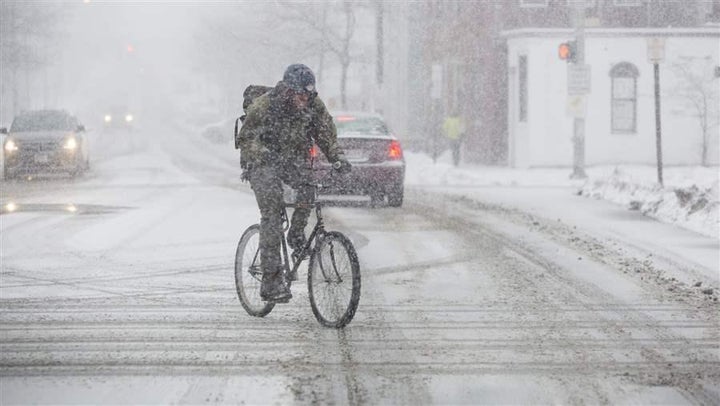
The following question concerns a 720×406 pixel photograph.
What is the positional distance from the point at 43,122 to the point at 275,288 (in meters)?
20.7

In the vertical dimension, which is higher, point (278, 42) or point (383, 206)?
point (278, 42)

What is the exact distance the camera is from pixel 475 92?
116 ft

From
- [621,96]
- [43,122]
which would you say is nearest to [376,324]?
[43,122]

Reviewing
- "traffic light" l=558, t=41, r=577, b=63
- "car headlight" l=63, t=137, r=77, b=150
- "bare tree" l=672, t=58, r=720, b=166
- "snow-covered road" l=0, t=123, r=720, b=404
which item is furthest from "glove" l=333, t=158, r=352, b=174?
"bare tree" l=672, t=58, r=720, b=166

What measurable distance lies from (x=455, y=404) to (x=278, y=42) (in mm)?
39601

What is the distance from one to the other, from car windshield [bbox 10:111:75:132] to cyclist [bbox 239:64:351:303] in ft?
65.3

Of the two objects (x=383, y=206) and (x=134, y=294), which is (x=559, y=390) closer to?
(x=134, y=294)

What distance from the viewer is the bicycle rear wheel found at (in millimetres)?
7883

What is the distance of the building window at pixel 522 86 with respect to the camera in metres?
31.6

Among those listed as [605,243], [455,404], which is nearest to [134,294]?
[455,404]

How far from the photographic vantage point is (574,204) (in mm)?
17938

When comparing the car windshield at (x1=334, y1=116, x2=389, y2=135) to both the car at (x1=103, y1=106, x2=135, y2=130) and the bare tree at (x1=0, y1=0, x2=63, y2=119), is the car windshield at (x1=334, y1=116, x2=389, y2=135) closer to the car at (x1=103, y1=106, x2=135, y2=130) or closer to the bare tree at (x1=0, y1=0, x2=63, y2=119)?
the bare tree at (x1=0, y1=0, x2=63, y2=119)

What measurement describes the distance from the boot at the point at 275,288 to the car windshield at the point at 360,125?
9.61 metres

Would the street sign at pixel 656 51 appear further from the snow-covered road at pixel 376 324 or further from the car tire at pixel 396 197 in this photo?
the car tire at pixel 396 197
